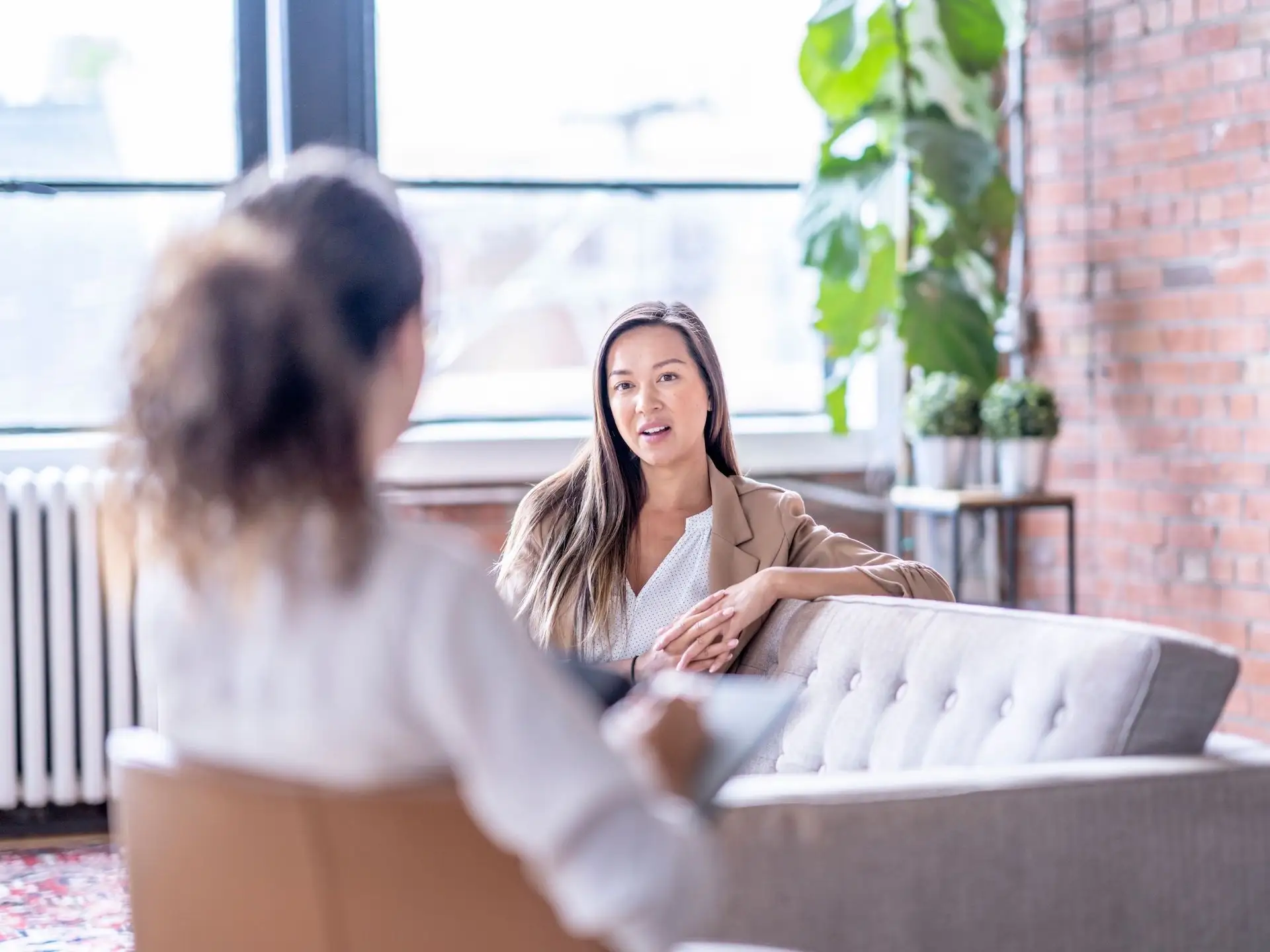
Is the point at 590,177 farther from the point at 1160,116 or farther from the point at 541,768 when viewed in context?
the point at 541,768

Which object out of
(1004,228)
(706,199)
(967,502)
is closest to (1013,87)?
(1004,228)

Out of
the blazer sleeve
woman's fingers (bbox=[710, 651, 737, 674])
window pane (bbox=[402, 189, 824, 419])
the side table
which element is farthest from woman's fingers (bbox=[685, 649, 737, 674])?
window pane (bbox=[402, 189, 824, 419])

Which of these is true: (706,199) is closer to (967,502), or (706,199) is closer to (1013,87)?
(1013,87)

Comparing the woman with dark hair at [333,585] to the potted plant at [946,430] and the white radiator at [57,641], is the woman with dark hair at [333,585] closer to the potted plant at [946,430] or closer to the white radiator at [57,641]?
the white radiator at [57,641]

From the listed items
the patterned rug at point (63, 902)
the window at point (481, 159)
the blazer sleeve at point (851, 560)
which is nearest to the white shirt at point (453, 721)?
the blazer sleeve at point (851, 560)

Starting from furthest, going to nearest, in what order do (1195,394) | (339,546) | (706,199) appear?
(706,199) → (1195,394) → (339,546)

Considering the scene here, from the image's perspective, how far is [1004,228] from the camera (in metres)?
4.21

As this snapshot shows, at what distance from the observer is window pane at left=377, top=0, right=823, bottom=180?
14.2 feet

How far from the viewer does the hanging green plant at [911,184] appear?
410 centimetres

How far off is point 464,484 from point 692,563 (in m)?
1.60

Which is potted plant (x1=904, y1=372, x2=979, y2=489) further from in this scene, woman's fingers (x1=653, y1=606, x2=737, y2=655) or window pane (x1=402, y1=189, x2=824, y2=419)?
woman's fingers (x1=653, y1=606, x2=737, y2=655)

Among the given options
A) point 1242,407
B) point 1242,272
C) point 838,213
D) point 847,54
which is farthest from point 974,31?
point 1242,407

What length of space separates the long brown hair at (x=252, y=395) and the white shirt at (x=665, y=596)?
1.68 m

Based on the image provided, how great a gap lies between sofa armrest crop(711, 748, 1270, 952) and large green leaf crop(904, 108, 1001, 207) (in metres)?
2.44
